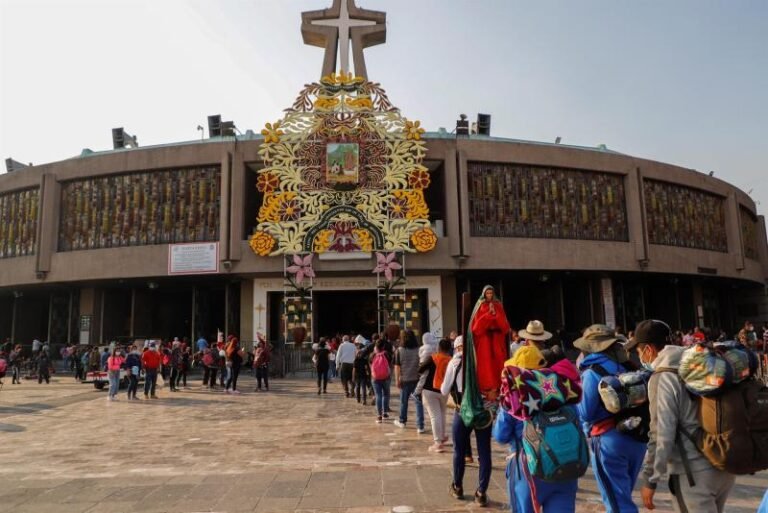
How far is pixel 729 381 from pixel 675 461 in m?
0.64

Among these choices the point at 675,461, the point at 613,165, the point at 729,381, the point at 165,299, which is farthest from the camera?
the point at 165,299

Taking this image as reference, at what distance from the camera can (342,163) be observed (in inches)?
938

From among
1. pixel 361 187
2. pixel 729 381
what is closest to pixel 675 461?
pixel 729 381

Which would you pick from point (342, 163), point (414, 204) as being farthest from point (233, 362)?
point (414, 204)

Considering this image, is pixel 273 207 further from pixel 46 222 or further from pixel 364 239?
pixel 46 222

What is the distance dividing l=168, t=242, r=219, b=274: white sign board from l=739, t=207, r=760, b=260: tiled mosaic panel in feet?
98.0

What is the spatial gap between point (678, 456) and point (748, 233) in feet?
121

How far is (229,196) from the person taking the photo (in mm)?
24453

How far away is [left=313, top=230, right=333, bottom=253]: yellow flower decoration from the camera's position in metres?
23.5

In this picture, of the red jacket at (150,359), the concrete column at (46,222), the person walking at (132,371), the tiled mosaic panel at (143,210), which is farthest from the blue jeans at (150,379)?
the concrete column at (46,222)

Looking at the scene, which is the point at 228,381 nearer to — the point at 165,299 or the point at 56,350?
the point at 56,350

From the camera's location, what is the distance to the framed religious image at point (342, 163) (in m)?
23.7

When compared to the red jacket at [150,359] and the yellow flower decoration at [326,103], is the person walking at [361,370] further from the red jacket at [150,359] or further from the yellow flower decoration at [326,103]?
the yellow flower decoration at [326,103]

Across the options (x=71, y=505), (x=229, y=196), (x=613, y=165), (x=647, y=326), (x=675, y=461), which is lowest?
(x=71, y=505)
